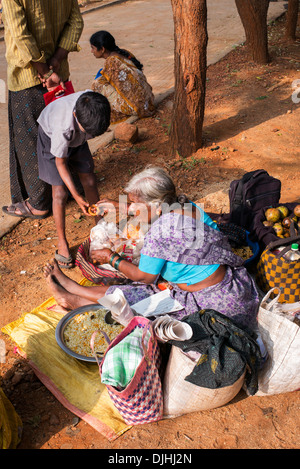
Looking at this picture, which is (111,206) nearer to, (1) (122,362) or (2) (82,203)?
(2) (82,203)

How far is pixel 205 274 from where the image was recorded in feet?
9.39

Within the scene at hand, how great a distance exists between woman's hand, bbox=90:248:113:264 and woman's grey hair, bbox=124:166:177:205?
651 mm

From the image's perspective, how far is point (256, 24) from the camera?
8062 mm

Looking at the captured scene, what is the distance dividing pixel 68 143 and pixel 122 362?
6.20ft

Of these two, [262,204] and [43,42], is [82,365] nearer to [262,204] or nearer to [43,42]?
[262,204]

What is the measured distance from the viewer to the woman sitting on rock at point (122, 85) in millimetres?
6531

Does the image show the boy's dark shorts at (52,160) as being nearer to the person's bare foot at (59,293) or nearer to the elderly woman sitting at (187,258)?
the person's bare foot at (59,293)

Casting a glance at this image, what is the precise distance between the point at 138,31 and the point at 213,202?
8790mm

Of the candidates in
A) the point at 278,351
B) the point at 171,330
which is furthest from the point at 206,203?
the point at 171,330

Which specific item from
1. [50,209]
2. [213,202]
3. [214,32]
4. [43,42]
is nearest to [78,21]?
[43,42]

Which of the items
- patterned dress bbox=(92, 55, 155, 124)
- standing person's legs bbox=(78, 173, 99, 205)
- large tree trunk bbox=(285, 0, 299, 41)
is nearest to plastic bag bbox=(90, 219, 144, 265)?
standing person's legs bbox=(78, 173, 99, 205)

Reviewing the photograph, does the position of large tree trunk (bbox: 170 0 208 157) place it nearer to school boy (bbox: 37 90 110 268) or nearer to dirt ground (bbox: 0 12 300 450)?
dirt ground (bbox: 0 12 300 450)

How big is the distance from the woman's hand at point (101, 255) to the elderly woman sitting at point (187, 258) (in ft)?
1.13
